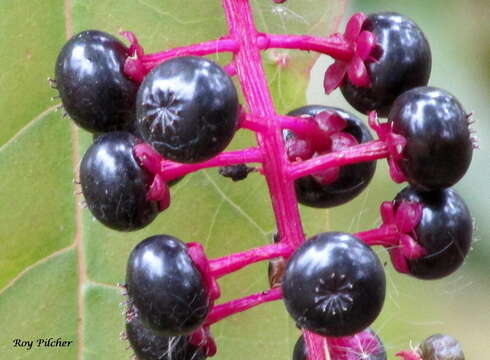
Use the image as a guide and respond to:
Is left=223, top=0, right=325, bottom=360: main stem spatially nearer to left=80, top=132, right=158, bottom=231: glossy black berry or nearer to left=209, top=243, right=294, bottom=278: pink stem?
left=209, top=243, right=294, bottom=278: pink stem

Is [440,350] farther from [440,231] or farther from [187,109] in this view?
[187,109]

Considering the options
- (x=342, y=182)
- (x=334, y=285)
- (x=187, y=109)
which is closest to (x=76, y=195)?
(x=342, y=182)

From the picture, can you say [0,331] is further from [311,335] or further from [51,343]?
[311,335]

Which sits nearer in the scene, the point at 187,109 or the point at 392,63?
the point at 187,109

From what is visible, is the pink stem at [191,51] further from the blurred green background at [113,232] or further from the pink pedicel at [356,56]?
the blurred green background at [113,232]

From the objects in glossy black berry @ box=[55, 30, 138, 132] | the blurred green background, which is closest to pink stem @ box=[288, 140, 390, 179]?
glossy black berry @ box=[55, 30, 138, 132]

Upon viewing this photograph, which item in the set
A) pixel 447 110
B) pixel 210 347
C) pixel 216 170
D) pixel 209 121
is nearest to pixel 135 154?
pixel 209 121

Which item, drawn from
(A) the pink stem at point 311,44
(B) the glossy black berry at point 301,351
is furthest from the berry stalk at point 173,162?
(B) the glossy black berry at point 301,351
